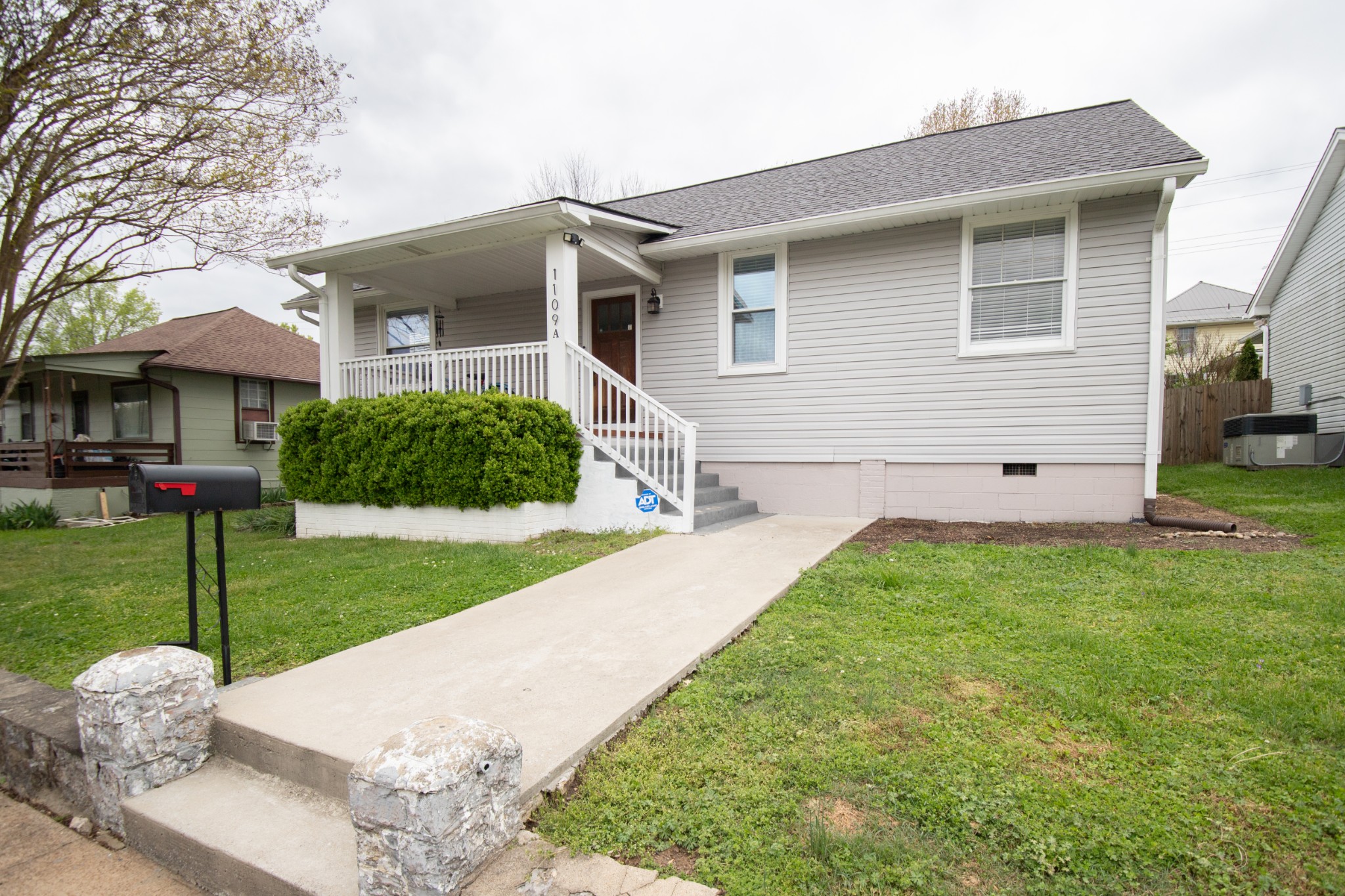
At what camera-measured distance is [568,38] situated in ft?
38.7

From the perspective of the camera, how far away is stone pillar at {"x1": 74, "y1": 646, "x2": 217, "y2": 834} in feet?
7.58

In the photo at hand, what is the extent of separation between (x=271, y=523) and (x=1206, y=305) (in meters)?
35.9

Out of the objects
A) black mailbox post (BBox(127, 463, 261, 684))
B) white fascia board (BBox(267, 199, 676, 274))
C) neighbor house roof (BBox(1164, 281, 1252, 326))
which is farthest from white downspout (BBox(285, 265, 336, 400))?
neighbor house roof (BBox(1164, 281, 1252, 326))

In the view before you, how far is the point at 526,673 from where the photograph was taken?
116 inches

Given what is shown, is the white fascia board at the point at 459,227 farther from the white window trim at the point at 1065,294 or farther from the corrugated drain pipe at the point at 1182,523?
the corrugated drain pipe at the point at 1182,523

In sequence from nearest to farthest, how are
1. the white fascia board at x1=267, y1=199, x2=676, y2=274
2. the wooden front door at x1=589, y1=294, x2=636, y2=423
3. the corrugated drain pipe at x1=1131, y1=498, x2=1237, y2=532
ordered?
1. the corrugated drain pipe at x1=1131, y1=498, x2=1237, y2=532
2. the white fascia board at x1=267, y1=199, x2=676, y2=274
3. the wooden front door at x1=589, y1=294, x2=636, y2=423

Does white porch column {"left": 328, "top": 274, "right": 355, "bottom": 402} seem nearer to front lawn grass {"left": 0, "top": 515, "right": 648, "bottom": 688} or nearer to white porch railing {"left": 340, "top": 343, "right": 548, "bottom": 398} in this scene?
white porch railing {"left": 340, "top": 343, "right": 548, "bottom": 398}

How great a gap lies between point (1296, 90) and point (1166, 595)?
50.3 feet

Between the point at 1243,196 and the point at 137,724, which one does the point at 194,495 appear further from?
the point at 1243,196

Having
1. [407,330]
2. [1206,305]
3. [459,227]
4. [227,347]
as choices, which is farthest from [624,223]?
[1206,305]

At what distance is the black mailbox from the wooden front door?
605 cm

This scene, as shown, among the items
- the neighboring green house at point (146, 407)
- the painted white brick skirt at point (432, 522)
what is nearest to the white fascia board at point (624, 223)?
the painted white brick skirt at point (432, 522)

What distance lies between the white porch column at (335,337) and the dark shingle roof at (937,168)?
179 inches

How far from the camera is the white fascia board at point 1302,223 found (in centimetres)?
1080
